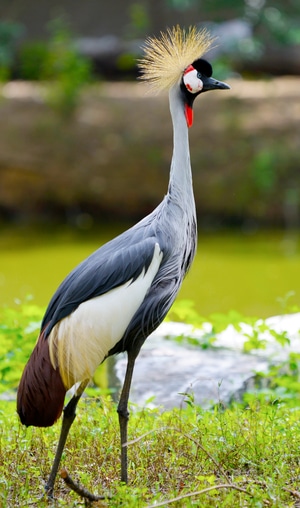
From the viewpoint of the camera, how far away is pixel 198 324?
16.7ft

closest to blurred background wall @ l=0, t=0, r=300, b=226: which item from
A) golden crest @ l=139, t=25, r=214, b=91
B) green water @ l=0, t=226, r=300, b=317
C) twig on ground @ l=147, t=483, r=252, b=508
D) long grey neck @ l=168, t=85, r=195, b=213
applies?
green water @ l=0, t=226, r=300, b=317

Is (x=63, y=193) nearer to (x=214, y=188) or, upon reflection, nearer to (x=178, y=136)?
(x=214, y=188)

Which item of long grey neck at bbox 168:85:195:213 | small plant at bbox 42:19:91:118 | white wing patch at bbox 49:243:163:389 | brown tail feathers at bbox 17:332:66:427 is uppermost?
small plant at bbox 42:19:91:118

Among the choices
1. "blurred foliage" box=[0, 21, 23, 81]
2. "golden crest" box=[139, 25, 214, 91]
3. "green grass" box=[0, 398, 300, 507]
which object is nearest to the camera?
"green grass" box=[0, 398, 300, 507]

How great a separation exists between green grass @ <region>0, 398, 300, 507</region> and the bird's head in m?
1.29

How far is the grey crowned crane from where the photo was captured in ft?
10.1

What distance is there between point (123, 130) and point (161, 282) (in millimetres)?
7436

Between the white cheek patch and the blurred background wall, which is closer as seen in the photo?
the white cheek patch

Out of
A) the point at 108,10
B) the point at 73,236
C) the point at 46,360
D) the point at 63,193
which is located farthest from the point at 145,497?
the point at 108,10

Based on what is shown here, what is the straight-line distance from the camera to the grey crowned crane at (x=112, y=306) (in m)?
3.08

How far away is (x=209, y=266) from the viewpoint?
884 centimetres

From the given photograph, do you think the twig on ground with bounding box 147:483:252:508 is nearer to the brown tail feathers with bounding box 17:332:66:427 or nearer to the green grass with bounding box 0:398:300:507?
the green grass with bounding box 0:398:300:507

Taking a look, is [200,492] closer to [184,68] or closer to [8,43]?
[184,68]

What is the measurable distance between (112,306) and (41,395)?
1.34 feet
